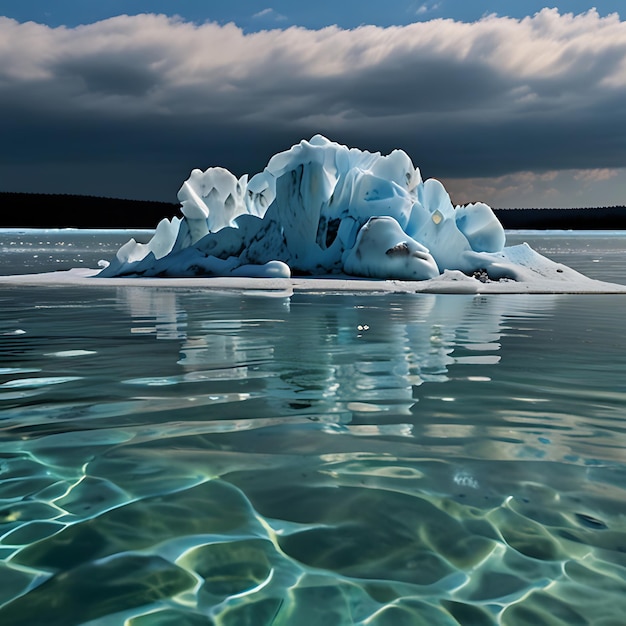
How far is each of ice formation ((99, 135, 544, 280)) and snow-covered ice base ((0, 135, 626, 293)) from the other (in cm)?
3

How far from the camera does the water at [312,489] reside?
1.83 meters

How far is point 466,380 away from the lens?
459 cm

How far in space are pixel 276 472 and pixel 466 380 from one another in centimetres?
220

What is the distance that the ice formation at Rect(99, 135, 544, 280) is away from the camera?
53.9 feet

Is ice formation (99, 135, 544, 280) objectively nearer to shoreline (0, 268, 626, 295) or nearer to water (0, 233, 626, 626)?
shoreline (0, 268, 626, 295)

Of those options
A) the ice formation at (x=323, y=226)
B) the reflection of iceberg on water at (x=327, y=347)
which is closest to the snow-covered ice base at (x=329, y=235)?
the ice formation at (x=323, y=226)

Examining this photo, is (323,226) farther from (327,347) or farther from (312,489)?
(312,489)

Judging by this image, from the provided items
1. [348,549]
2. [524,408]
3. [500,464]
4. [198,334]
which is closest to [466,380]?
[524,408]

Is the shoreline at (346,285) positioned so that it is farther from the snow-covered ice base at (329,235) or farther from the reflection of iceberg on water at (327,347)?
the reflection of iceberg on water at (327,347)

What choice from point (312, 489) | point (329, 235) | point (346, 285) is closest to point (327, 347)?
point (312, 489)

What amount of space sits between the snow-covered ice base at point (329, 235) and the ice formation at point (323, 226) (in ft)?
0.09

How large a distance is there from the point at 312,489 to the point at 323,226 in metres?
15.8

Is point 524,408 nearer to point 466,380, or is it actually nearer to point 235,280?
point 466,380

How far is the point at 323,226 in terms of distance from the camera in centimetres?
1809
